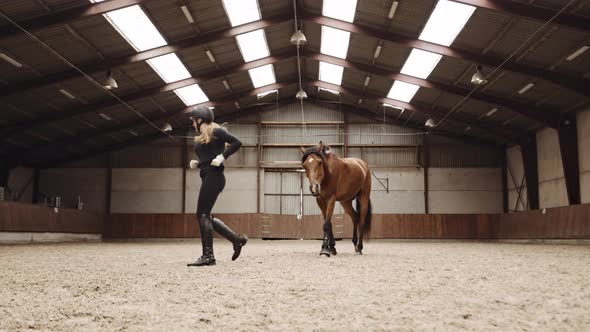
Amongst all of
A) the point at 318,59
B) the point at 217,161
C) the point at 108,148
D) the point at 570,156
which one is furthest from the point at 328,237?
the point at 108,148

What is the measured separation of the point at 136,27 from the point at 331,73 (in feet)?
35.1

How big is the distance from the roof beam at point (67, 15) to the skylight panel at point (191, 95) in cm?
893

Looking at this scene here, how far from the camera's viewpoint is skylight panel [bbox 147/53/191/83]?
19.5 metres

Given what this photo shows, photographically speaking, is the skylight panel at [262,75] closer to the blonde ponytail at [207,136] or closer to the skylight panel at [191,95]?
the skylight panel at [191,95]

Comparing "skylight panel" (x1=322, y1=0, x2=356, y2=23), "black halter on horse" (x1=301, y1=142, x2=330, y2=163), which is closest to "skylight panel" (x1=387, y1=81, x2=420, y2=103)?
"skylight panel" (x1=322, y1=0, x2=356, y2=23)

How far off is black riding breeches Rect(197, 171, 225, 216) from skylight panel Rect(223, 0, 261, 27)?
11.4 metres

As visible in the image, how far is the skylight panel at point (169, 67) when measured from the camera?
19453 mm

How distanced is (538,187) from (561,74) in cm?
795

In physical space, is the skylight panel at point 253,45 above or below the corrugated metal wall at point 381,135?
above

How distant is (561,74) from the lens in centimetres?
1719

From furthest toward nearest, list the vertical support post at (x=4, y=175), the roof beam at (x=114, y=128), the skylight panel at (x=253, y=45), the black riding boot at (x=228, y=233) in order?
→ the roof beam at (x=114, y=128) → the vertical support post at (x=4, y=175) → the skylight panel at (x=253, y=45) → the black riding boot at (x=228, y=233)

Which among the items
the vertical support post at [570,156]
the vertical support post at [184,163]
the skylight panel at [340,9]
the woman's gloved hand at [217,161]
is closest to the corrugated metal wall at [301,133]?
the vertical support post at [184,163]

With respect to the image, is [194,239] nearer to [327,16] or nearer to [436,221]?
[436,221]

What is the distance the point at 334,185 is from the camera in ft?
28.9
